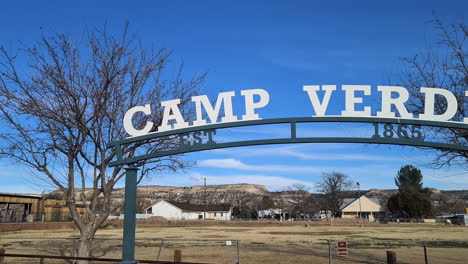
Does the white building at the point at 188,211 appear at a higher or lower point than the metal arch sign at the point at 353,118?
lower

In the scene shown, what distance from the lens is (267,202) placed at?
13338 centimetres

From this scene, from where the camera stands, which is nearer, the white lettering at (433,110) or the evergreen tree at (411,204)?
the white lettering at (433,110)

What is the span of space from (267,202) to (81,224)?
408ft

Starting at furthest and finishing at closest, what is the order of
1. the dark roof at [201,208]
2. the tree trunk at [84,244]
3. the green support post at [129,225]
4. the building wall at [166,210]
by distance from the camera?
the dark roof at [201,208]
the building wall at [166,210]
the tree trunk at [84,244]
the green support post at [129,225]

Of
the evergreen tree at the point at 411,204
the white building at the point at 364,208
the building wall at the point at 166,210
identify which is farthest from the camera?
the building wall at the point at 166,210

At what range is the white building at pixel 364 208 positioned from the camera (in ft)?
342

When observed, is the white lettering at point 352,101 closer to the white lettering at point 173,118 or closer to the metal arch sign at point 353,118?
the metal arch sign at point 353,118

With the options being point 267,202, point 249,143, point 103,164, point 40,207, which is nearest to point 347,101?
point 249,143

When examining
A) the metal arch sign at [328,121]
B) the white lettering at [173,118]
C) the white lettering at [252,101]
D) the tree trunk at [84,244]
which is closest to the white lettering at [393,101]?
the metal arch sign at [328,121]

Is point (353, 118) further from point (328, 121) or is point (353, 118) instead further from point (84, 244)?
point (84, 244)

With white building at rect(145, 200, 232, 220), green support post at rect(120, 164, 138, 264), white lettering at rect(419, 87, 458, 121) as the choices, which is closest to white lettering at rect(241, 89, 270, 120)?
green support post at rect(120, 164, 138, 264)

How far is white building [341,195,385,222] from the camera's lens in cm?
10422

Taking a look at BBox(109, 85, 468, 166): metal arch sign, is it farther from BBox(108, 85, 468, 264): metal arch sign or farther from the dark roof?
the dark roof

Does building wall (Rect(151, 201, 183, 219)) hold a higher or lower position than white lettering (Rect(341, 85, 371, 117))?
lower
